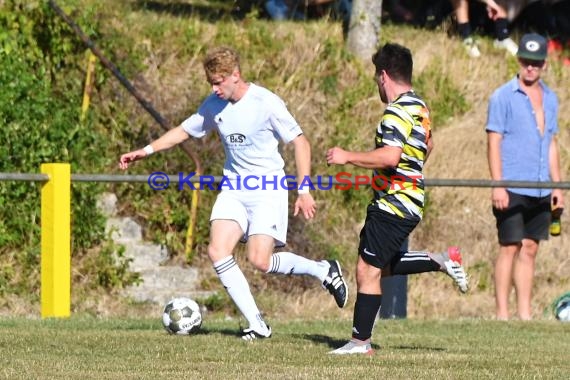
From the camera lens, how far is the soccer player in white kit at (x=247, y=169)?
9586 mm

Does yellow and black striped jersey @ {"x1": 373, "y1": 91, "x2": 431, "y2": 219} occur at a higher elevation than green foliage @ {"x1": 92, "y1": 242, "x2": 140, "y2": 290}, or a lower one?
higher

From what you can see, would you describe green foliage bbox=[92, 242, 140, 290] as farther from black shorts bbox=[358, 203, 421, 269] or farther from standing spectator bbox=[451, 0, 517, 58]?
black shorts bbox=[358, 203, 421, 269]

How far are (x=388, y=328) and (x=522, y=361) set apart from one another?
2.52 metres

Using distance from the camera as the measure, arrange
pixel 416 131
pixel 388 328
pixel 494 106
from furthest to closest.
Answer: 1. pixel 494 106
2. pixel 388 328
3. pixel 416 131

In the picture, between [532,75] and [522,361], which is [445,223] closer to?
[532,75]

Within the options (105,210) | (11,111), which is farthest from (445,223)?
(11,111)

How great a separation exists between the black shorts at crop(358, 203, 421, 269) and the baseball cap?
3.69 m

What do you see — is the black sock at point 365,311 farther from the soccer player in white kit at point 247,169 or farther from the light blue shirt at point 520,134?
the light blue shirt at point 520,134

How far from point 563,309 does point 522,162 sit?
4.42ft

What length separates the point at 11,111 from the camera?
47.4ft

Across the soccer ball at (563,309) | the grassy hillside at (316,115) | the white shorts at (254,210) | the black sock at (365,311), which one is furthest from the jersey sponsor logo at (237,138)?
the grassy hillside at (316,115)

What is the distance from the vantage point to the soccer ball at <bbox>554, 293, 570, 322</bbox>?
12.4m

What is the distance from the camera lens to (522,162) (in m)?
12.2

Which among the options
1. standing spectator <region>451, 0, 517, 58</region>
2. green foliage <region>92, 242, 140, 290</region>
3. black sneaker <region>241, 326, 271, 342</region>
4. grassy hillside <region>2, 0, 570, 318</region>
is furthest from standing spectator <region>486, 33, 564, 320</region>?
standing spectator <region>451, 0, 517, 58</region>
